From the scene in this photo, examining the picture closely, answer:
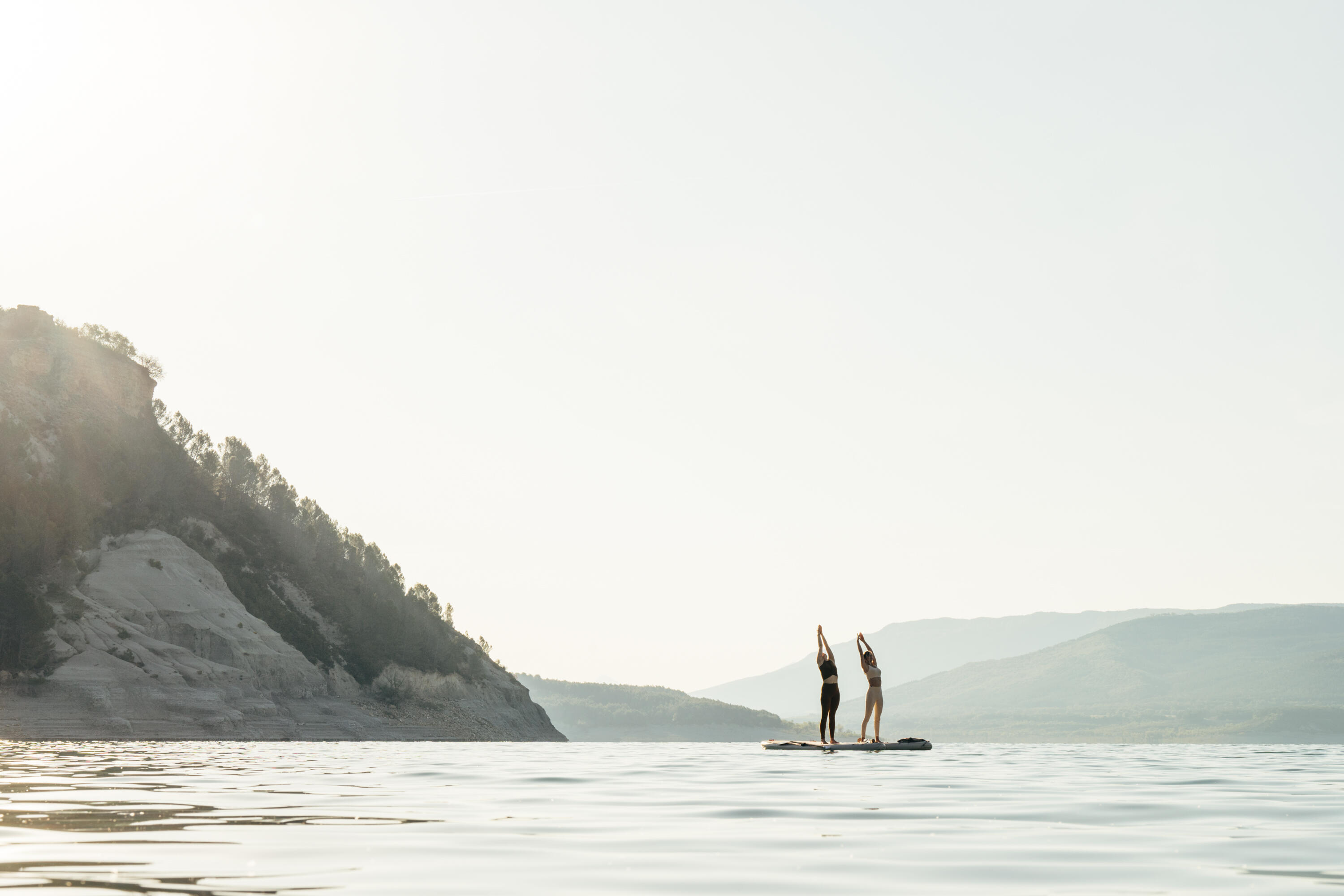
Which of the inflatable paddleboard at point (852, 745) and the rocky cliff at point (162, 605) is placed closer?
the inflatable paddleboard at point (852, 745)

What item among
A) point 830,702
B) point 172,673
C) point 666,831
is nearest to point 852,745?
point 830,702

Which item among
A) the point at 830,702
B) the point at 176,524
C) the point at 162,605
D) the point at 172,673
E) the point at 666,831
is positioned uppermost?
the point at 176,524

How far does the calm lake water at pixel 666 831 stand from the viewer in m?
8.57

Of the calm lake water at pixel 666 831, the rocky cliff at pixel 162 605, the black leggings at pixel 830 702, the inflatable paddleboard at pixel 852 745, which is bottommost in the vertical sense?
the inflatable paddleboard at pixel 852 745

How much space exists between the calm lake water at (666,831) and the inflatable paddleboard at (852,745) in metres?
7.91

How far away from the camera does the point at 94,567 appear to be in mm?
80562

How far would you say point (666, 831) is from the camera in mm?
12305

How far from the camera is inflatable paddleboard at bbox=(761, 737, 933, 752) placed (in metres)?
33.3

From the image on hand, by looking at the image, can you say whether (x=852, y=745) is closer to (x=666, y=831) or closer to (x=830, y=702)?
(x=830, y=702)

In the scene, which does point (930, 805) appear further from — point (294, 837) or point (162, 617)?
point (162, 617)

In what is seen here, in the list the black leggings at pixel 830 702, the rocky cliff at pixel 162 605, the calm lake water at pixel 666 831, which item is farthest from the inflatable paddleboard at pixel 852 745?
the rocky cliff at pixel 162 605

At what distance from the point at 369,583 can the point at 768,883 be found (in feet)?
400

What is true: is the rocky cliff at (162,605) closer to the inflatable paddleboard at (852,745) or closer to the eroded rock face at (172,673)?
the eroded rock face at (172,673)

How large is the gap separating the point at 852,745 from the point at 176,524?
247 feet
